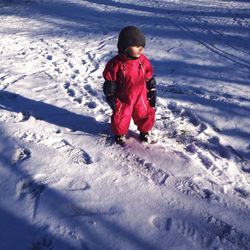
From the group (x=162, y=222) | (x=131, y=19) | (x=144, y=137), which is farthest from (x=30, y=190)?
(x=131, y=19)

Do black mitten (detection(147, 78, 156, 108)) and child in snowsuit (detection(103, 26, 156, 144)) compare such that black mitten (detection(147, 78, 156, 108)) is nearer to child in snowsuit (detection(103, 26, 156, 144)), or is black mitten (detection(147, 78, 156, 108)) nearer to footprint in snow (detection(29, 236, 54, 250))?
child in snowsuit (detection(103, 26, 156, 144))

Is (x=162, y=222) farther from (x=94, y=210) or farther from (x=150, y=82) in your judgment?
(x=150, y=82)

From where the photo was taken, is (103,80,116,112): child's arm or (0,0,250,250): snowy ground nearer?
(0,0,250,250): snowy ground

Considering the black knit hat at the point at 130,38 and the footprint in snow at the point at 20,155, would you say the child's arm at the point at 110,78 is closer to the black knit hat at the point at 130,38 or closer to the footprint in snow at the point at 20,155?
the black knit hat at the point at 130,38

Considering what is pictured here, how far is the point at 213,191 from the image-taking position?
3.04 m

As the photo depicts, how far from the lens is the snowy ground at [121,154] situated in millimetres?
2662

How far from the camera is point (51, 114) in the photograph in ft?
14.4

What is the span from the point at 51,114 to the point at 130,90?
57.1 inches

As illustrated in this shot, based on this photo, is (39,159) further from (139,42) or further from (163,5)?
(163,5)

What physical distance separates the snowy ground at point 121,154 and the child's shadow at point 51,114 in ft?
0.05

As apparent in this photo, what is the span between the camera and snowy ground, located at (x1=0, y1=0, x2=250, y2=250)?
2662 millimetres

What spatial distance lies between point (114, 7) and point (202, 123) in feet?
22.7

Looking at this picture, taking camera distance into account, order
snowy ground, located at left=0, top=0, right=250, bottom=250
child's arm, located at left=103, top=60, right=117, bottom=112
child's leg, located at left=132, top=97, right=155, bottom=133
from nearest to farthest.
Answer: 1. snowy ground, located at left=0, top=0, right=250, bottom=250
2. child's arm, located at left=103, top=60, right=117, bottom=112
3. child's leg, located at left=132, top=97, right=155, bottom=133

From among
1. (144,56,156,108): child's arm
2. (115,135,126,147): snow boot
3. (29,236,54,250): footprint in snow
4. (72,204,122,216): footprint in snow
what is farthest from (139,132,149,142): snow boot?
(29,236,54,250): footprint in snow
